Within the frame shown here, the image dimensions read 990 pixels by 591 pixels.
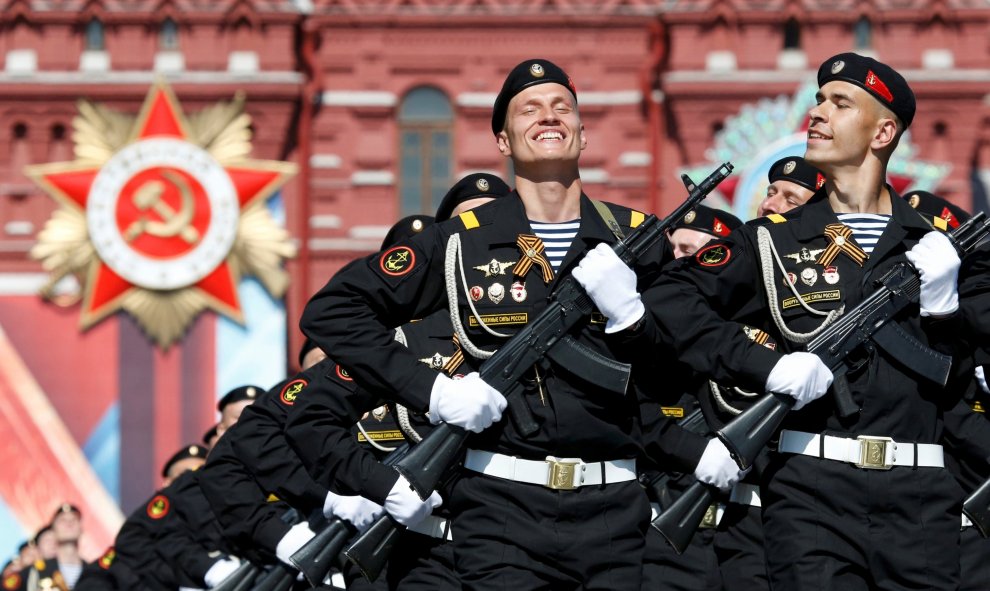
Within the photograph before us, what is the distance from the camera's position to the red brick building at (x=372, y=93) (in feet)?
67.9

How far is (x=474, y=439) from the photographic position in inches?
244

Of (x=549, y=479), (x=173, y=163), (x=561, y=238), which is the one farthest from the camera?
(x=173, y=163)

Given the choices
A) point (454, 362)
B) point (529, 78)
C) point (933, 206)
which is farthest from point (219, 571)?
point (529, 78)

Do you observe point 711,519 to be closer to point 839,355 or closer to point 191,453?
point 839,355

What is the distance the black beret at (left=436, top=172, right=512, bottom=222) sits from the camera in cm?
838

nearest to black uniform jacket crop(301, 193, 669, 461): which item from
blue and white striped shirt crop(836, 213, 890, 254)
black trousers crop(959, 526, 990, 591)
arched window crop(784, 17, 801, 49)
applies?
blue and white striped shirt crop(836, 213, 890, 254)

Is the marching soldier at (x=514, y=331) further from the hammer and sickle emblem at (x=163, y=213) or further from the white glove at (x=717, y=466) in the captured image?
the hammer and sickle emblem at (x=163, y=213)

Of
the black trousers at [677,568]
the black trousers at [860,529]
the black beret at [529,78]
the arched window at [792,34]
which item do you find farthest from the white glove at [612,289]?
the arched window at [792,34]

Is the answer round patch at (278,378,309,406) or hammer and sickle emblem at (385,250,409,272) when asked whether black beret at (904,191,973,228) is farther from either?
hammer and sickle emblem at (385,250,409,272)

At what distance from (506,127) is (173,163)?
47.6 ft

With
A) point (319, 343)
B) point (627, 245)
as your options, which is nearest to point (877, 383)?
point (627, 245)

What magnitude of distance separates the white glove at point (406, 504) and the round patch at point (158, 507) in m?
5.61

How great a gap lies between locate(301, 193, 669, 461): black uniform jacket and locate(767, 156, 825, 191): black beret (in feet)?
7.62

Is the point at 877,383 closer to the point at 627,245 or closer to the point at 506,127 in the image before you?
the point at 627,245
